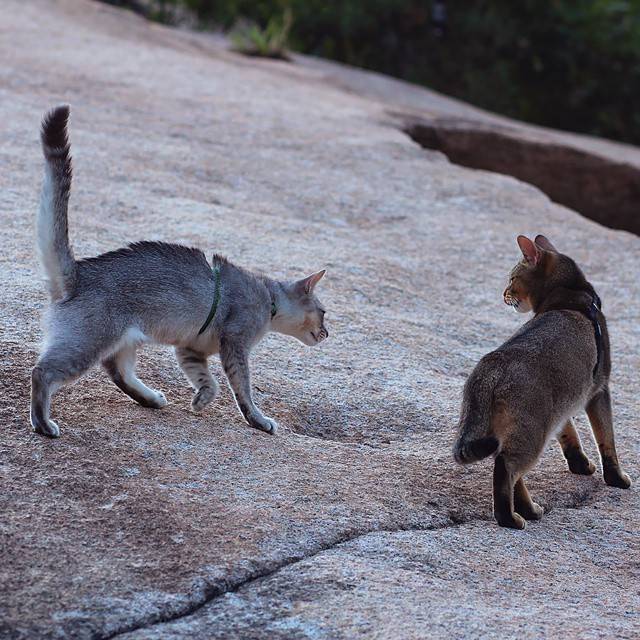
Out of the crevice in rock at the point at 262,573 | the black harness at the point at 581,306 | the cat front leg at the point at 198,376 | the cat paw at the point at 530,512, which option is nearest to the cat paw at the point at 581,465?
the black harness at the point at 581,306

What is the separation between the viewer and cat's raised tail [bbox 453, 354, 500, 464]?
4.41m

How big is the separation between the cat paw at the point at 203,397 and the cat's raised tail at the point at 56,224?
74 cm

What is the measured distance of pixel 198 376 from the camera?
5012 mm

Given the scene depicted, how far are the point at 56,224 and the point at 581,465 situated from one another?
2525mm

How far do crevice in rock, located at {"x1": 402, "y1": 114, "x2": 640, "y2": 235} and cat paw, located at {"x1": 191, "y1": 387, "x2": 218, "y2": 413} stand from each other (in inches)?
347

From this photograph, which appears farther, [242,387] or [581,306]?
[581,306]

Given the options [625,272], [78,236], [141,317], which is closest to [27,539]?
[141,317]

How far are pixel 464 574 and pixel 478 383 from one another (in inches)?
35.9

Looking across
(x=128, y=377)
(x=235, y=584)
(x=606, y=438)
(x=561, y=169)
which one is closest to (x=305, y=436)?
(x=128, y=377)

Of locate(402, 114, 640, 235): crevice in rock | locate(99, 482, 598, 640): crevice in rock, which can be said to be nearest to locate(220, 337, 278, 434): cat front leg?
locate(99, 482, 598, 640): crevice in rock

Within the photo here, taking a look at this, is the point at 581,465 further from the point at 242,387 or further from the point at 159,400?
the point at 159,400

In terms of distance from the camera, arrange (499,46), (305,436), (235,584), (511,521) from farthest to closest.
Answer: (499,46) → (305,436) → (511,521) → (235,584)

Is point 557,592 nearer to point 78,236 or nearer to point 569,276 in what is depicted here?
point 569,276

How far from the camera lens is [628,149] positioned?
15117 millimetres
